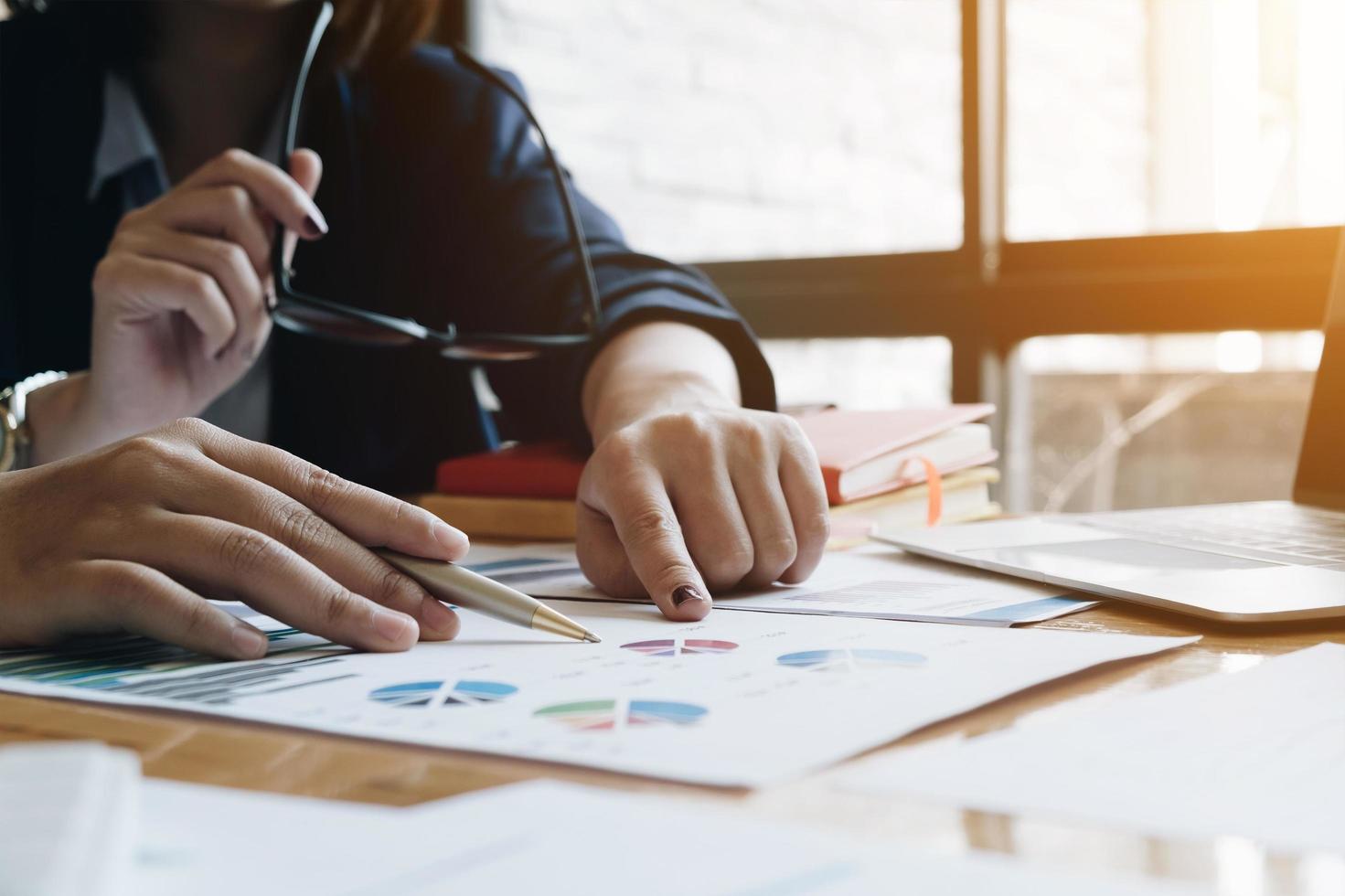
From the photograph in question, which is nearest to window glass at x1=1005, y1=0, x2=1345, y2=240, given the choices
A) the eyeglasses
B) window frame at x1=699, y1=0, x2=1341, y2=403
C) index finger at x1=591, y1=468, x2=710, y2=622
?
window frame at x1=699, y1=0, x2=1341, y2=403

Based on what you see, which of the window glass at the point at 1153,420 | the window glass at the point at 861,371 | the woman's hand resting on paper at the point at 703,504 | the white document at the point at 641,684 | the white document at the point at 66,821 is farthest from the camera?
the window glass at the point at 861,371

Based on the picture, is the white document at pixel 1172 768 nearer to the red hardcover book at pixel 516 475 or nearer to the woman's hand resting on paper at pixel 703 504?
the woman's hand resting on paper at pixel 703 504

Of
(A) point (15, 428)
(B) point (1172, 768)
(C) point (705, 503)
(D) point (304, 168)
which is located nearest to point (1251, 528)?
(C) point (705, 503)

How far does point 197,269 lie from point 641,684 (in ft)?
1.93

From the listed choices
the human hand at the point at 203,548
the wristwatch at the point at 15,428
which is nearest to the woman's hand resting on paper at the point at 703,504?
the human hand at the point at 203,548

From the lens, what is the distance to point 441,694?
0.39m

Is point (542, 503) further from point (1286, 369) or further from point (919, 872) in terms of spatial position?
point (1286, 369)

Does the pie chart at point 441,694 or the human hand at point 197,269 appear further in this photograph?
the human hand at point 197,269

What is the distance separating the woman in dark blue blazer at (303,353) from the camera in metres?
0.48

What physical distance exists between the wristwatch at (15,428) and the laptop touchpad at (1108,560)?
65 centimetres

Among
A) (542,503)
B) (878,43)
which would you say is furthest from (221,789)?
(878,43)

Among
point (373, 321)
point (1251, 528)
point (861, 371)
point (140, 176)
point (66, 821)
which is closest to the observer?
point (66, 821)

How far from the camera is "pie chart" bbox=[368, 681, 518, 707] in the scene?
0.37m

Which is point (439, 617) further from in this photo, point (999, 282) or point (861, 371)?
point (861, 371)
